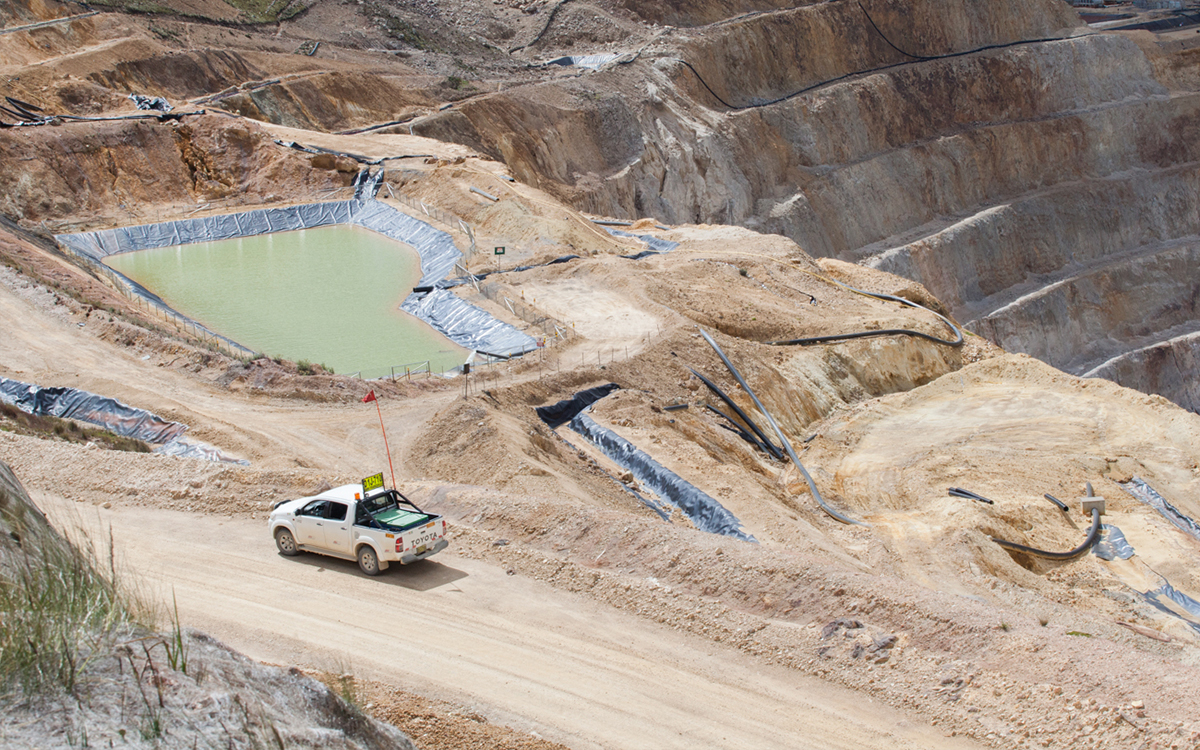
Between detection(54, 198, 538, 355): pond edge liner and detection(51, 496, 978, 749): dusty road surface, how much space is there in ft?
46.6

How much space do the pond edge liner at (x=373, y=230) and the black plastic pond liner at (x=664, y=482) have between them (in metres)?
5.13

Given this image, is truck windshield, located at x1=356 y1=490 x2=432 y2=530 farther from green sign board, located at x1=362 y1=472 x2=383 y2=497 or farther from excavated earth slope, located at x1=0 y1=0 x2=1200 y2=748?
excavated earth slope, located at x1=0 y1=0 x2=1200 y2=748

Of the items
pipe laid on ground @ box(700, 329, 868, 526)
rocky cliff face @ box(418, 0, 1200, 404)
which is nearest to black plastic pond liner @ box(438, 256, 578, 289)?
pipe laid on ground @ box(700, 329, 868, 526)

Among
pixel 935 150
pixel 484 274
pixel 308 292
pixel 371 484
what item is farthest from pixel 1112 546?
pixel 935 150

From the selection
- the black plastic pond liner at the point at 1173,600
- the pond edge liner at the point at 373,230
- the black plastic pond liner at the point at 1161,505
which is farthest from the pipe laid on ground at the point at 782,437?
the black plastic pond liner at the point at 1161,505

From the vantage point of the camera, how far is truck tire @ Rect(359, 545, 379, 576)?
1366cm

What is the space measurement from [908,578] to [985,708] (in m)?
8.44

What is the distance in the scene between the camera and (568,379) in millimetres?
25234

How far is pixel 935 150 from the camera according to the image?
222 ft

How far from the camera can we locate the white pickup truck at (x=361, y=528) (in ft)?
44.5

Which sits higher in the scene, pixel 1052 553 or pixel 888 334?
pixel 888 334

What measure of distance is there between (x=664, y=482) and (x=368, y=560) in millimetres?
8563

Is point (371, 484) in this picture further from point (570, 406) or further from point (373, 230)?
point (373, 230)

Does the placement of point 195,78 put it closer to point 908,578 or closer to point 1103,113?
point 908,578
